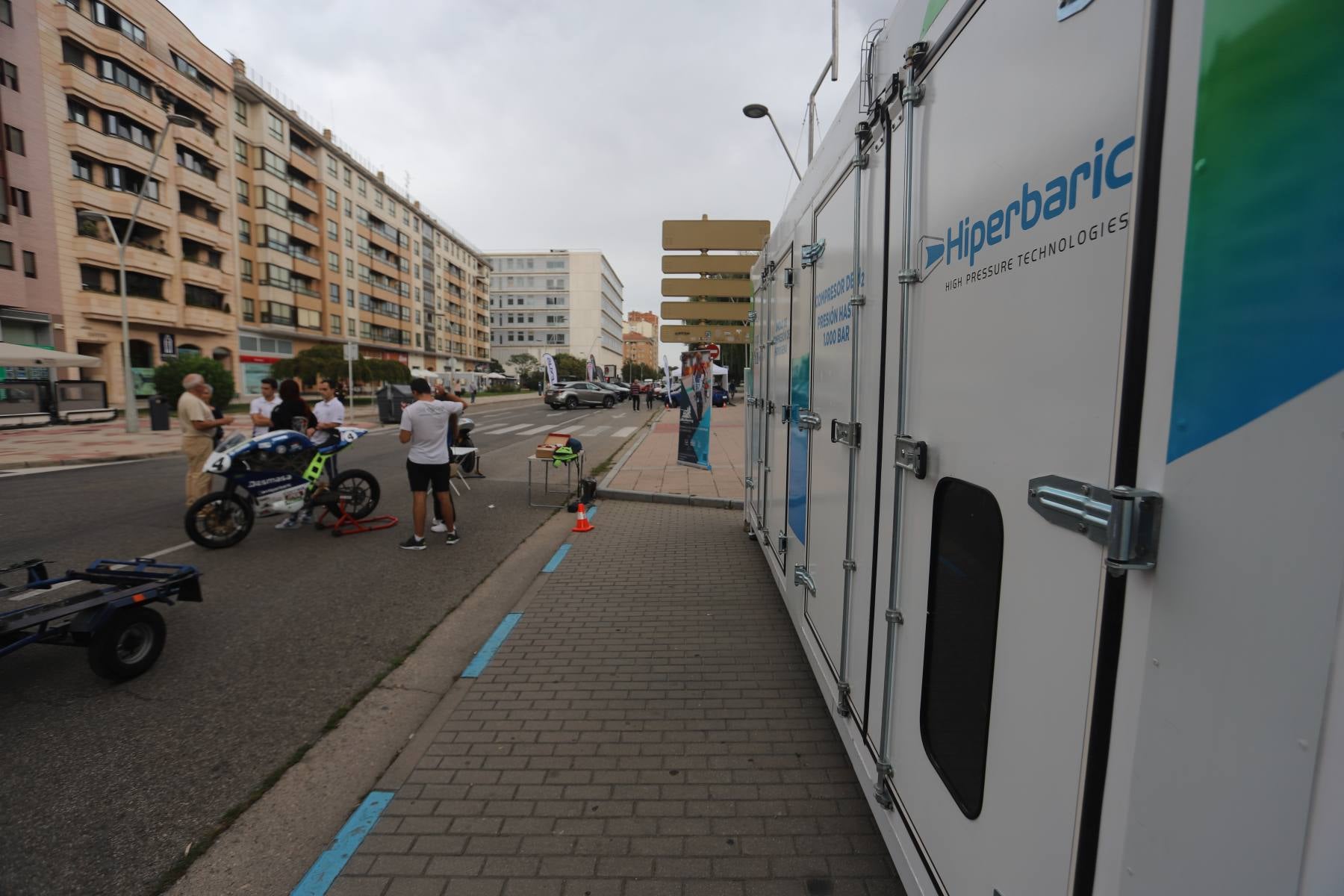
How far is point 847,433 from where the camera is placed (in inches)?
115

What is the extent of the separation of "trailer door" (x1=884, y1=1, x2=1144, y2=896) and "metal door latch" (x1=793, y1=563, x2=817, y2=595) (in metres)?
1.52

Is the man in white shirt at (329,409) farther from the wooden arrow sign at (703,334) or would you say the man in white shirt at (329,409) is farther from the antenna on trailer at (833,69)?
the wooden arrow sign at (703,334)

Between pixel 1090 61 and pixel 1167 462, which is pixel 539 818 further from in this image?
pixel 1090 61

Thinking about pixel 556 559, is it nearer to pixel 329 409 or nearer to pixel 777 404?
pixel 777 404

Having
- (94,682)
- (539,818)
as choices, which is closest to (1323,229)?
(539,818)

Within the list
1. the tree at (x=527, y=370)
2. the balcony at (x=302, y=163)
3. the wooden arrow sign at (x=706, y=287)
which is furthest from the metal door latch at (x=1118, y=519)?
the tree at (x=527, y=370)

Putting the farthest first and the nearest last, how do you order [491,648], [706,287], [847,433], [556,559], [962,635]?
[706,287] < [556,559] < [491,648] < [847,433] < [962,635]

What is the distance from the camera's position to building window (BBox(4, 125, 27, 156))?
28766 millimetres

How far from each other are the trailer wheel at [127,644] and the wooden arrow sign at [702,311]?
20.8 metres

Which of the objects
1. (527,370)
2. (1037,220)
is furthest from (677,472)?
(527,370)

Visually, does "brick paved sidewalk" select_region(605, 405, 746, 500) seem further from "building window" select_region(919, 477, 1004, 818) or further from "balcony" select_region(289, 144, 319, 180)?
"balcony" select_region(289, 144, 319, 180)

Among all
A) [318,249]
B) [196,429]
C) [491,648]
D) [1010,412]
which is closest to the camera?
[1010,412]

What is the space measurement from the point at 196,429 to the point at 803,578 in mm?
7586

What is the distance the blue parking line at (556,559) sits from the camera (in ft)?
21.7
